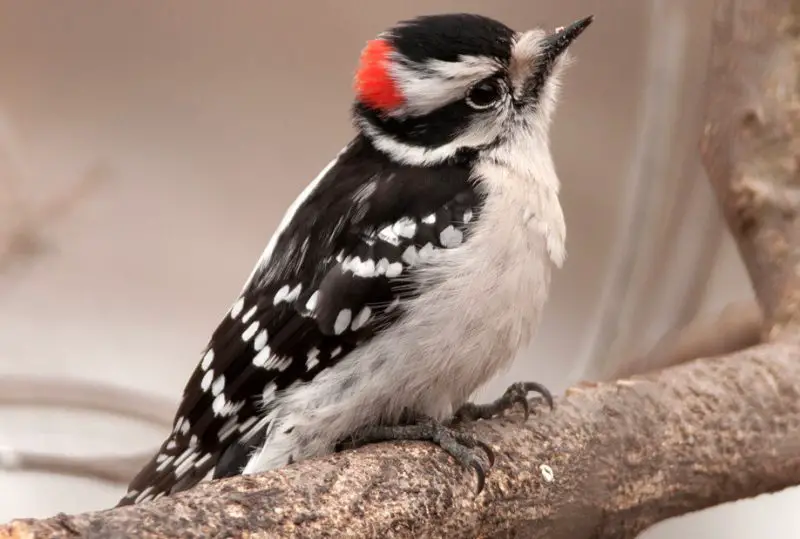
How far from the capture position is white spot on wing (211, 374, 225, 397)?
4.22ft

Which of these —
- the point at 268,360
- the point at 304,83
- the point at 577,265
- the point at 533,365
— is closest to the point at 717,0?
the point at 268,360

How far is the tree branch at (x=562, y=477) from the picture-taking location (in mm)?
907

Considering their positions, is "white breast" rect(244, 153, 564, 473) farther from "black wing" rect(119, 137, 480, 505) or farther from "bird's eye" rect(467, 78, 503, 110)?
"bird's eye" rect(467, 78, 503, 110)

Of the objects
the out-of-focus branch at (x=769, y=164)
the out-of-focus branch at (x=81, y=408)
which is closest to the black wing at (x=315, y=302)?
the out-of-focus branch at (x=81, y=408)

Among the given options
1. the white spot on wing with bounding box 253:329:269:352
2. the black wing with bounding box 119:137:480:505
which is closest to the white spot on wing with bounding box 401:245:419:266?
the black wing with bounding box 119:137:480:505

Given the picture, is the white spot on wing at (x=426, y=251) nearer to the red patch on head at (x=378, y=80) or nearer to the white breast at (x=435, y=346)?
the white breast at (x=435, y=346)

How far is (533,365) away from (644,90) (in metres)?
1.36

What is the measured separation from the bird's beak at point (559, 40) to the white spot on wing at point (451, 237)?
31 centimetres

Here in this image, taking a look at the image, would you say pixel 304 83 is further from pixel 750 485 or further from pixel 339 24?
pixel 750 485

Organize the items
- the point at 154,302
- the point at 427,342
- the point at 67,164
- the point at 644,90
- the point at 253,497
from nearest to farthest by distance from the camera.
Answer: the point at 253,497 < the point at 644,90 < the point at 427,342 < the point at 67,164 < the point at 154,302

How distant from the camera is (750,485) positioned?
1441mm

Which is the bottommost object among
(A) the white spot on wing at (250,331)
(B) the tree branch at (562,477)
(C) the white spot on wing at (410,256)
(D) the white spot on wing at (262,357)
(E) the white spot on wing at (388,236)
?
(B) the tree branch at (562,477)

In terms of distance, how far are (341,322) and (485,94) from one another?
39 cm

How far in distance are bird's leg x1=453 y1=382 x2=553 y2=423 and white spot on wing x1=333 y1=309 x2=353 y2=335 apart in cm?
27
